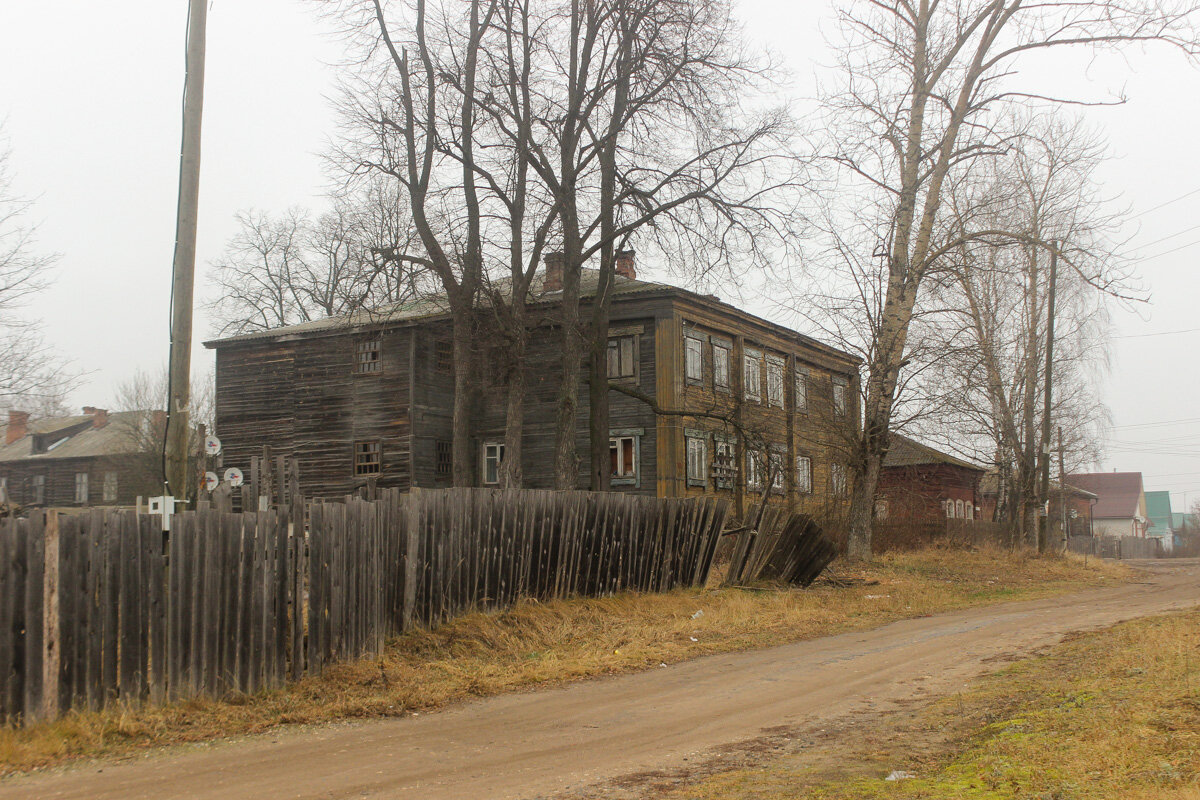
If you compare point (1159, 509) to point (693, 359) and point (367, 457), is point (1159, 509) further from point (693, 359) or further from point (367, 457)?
point (367, 457)

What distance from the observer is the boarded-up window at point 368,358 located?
111 feet

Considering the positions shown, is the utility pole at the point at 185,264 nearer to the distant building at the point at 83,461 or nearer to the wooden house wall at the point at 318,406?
the wooden house wall at the point at 318,406

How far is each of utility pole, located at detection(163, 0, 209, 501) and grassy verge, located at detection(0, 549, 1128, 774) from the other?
6.63ft

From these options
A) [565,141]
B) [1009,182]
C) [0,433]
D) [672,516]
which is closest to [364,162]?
[565,141]

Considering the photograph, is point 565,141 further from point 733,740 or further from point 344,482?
point 733,740

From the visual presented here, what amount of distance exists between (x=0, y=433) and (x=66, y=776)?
2509 inches

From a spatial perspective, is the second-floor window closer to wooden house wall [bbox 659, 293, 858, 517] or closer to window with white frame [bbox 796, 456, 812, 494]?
wooden house wall [bbox 659, 293, 858, 517]

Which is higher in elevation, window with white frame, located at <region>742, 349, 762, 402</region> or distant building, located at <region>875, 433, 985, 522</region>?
window with white frame, located at <region>742, 349, 762, 402</region>

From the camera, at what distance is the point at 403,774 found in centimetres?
650

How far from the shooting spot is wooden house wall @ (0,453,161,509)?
51.6 metres

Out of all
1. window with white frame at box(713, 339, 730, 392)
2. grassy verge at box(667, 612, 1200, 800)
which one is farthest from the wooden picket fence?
window with white frame at box(713, 339, 730, 392)

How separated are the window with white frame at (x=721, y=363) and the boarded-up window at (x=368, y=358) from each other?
11150 mm

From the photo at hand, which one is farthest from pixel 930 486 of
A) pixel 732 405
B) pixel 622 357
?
pixel 622 357

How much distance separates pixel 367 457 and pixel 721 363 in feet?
40.3
